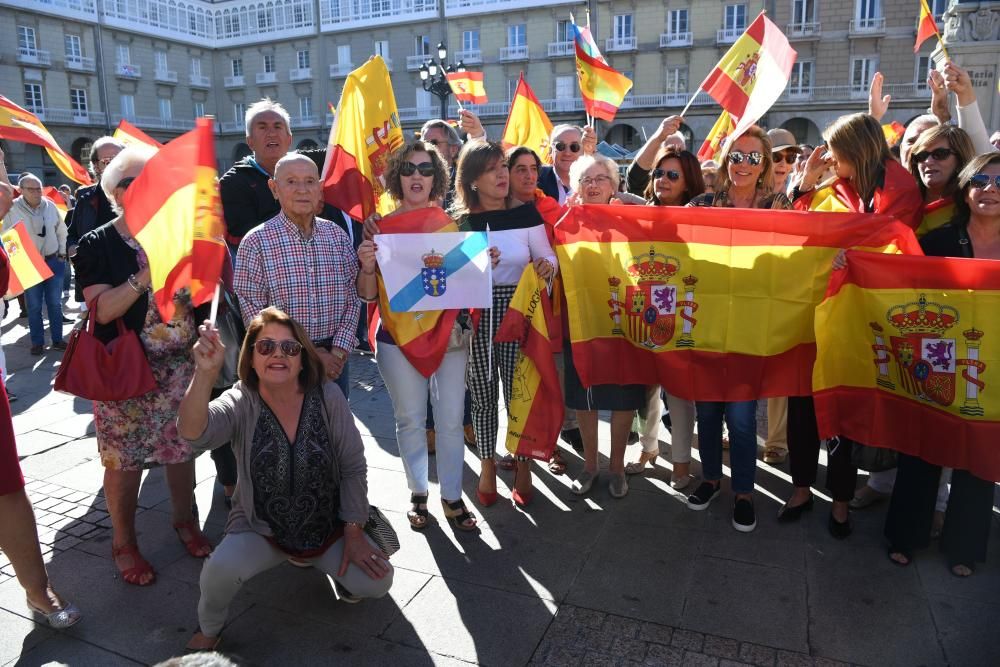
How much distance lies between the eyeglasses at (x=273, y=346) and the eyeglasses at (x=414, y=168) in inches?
51.3

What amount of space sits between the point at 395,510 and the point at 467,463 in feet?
2.82

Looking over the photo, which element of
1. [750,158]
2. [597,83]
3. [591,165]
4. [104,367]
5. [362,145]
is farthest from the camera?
[597,83]

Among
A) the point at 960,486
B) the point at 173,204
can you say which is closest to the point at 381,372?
the point at 173,204

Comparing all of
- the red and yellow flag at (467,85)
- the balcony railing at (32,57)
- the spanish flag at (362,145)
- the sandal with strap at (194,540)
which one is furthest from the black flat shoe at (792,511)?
the balcony railing at (32,57)

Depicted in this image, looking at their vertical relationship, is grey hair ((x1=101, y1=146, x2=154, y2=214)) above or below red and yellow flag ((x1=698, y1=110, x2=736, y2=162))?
below

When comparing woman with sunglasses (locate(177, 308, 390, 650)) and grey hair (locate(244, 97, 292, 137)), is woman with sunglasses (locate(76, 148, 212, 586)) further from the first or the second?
grey hair (locate(244, 97, 292, 137))

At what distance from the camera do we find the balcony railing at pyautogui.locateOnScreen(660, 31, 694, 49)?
3634 cm

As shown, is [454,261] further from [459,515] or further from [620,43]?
[620,43]

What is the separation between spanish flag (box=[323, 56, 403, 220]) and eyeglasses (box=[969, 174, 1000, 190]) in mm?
2999

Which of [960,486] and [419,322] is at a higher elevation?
[419,322]

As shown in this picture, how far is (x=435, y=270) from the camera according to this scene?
153 inches

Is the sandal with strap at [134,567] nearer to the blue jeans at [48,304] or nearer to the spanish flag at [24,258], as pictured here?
the spanish flag at [24,258]

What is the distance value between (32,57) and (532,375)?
49169 millimetres

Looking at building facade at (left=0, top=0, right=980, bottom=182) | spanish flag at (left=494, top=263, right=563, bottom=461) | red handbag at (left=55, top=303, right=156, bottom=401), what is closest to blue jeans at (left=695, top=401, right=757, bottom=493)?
spanish flag at (left=494, top=263, right=563, bottom=461)
